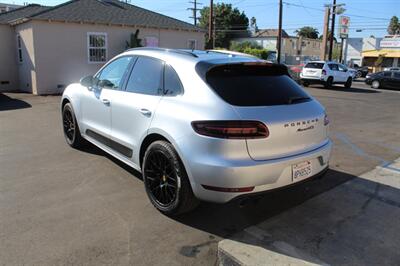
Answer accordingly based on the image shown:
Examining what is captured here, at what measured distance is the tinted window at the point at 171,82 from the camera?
156 inches

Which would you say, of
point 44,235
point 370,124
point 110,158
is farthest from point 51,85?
Result: point 44,235

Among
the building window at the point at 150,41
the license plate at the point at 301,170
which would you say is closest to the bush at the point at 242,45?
the building window at the point at 150,41

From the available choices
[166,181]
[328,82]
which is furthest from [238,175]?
[328,82]

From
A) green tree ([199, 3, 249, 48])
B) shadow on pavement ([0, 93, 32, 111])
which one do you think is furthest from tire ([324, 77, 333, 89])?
green tree ([199, 3, 249, 48])

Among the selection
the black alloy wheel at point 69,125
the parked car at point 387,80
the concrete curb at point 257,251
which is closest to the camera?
the concrete curb at point 257,251

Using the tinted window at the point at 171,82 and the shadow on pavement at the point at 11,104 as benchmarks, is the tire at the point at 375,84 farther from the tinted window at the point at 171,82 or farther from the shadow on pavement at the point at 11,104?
the tinted window at the point at 171,82

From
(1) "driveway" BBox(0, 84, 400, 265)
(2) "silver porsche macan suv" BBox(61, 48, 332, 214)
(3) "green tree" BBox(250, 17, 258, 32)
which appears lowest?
(1) "driveway" BBox(0, 84, 400, 265)

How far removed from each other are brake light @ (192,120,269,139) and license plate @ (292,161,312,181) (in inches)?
20.6

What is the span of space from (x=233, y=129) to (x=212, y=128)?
19 cm

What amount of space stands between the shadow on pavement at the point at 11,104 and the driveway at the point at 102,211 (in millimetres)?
5782

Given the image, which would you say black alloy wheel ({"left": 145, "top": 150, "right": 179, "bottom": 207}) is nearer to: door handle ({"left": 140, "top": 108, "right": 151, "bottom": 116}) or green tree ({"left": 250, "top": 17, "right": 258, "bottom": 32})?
door handle ({"left": 140, "top": 108, "right": 151, "bottom": 116})

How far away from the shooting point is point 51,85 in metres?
16.9

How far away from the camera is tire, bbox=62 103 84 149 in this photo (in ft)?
20.8

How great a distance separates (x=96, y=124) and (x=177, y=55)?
192 cm
